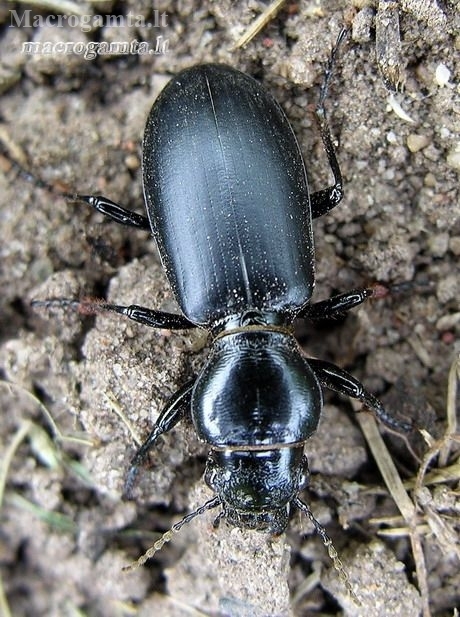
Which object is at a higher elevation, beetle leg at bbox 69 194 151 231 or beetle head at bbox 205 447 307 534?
beetle leg at bbox 69 194 151 231

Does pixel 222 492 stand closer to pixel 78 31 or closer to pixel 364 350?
pixel 364 350

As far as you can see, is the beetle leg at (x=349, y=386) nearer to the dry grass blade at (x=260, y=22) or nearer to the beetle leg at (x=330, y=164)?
the beetle leg at (x=330, y=164)

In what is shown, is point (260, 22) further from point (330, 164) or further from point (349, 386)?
point (349, 386)

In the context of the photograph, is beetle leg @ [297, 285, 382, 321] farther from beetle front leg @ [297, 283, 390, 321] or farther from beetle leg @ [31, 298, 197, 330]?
beetle leg @ [31, 298, 197, 330]

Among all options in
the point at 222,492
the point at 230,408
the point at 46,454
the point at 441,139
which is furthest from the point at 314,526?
the point at 441,139

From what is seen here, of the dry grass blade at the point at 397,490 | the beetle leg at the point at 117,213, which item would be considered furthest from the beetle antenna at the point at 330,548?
the beetle leg at the point at 117,213

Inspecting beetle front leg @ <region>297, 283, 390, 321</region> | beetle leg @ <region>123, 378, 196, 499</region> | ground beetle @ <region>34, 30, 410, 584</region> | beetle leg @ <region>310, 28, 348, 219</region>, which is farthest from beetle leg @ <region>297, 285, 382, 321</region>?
beetle leg @ <region>123, 378, 196, 499</region>

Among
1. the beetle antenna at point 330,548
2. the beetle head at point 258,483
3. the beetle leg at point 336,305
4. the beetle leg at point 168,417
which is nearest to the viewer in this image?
the beetle head at point 258,483
